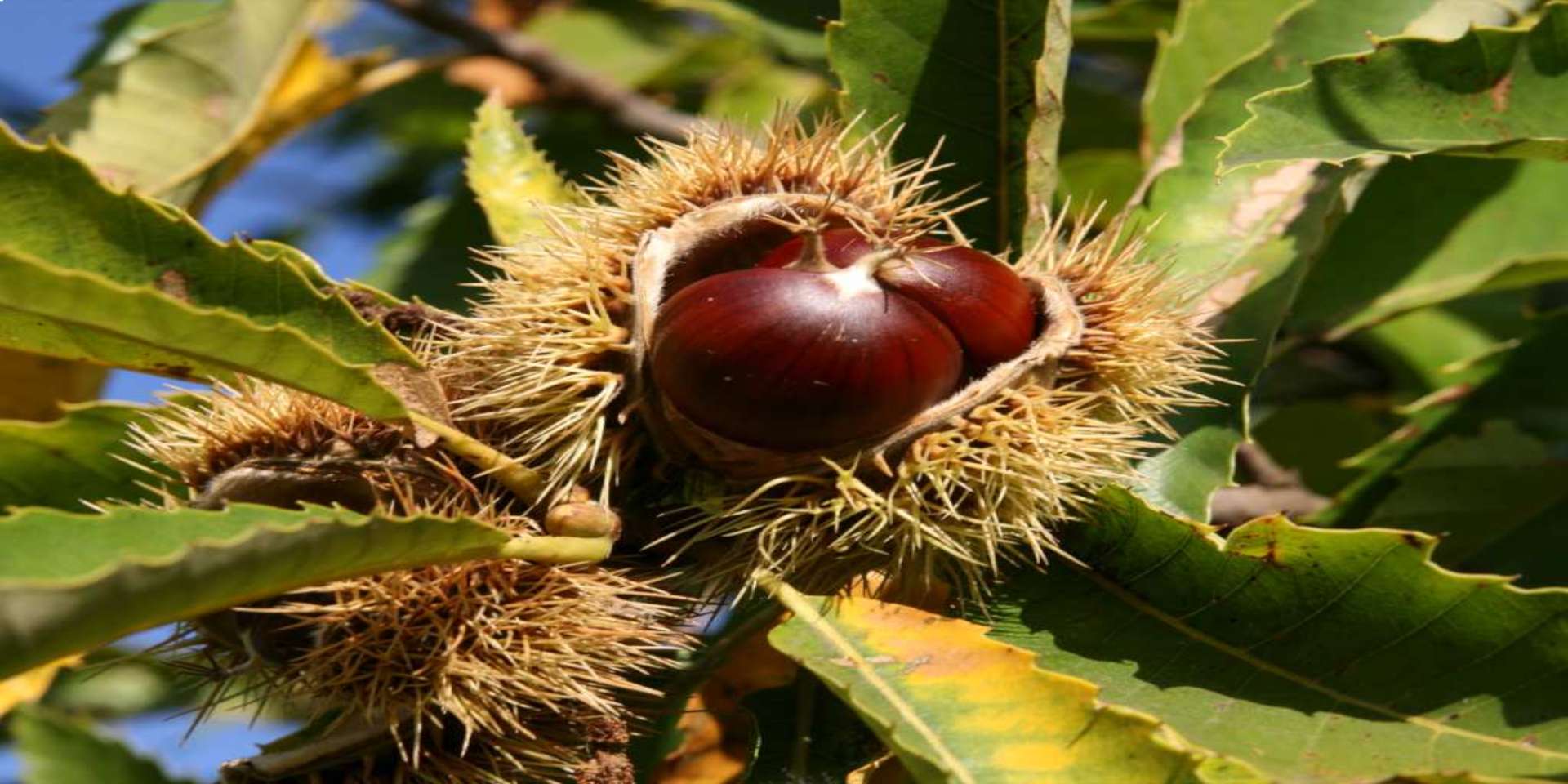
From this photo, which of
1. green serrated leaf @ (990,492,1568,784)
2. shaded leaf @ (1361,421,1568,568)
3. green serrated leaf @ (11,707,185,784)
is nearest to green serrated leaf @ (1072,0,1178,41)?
shaded leaf @ (1361,421,1568,568)

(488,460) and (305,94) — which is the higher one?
(305,94)

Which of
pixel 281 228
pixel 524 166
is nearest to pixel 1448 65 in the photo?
pixel 524 166

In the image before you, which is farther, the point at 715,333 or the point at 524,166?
the point at 524,166

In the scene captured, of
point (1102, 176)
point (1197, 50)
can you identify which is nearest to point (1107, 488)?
point (1197, 50)

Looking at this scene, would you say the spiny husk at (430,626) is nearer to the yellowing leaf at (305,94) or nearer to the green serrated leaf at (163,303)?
the green serrated leaf at (163,303)

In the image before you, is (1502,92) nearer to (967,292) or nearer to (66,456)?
(967,292)

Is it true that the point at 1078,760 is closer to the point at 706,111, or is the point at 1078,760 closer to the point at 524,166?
the point at 524,166

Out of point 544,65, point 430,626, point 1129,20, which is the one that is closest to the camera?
point 430,626
